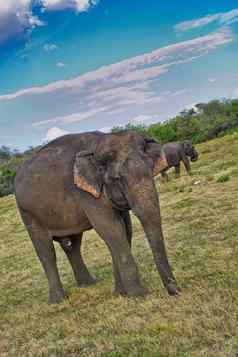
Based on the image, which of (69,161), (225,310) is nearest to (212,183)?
(69,161)

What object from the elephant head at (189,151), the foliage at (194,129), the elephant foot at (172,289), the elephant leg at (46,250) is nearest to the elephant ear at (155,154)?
the elephant foot at (172,289)

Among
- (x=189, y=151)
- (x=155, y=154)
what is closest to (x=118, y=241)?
(x=155, y=154)

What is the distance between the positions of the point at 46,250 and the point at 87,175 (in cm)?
229

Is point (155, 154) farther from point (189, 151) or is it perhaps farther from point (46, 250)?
point (189, 151)

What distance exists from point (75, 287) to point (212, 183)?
1042 centimetres

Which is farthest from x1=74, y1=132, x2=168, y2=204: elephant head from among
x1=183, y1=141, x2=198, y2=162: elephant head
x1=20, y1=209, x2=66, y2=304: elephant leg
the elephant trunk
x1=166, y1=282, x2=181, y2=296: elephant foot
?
x1=183, y1=141, x2=198, y2=162: elephant head

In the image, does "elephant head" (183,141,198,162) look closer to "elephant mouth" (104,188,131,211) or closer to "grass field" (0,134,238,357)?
"grass field" (0,134,238,357)

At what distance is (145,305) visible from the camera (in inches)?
256

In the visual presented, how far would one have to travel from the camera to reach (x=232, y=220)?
11.2m

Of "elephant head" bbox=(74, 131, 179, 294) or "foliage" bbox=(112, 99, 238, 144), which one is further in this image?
"foliage" bbox=(112, 99, 238, 144)

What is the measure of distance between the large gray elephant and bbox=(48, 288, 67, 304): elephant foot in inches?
0.7

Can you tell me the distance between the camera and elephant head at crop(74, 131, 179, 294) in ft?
20.9

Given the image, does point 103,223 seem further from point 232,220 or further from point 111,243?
point 232,220

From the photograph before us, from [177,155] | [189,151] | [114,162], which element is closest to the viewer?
[114,162]
